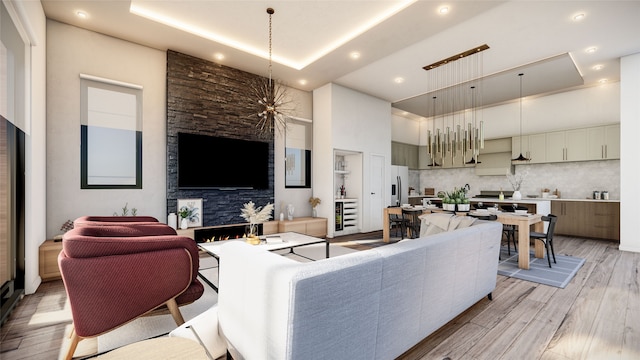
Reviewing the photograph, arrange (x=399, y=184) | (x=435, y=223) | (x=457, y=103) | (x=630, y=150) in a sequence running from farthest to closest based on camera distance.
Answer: (x=399, y=184), (x=457, y=103), (x=630, y=150), (x=435, y=223)

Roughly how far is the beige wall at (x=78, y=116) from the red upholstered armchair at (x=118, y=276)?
7.84 ft

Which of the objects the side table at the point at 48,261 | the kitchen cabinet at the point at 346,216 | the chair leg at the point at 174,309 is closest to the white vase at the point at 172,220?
the side table at the point at 48,261

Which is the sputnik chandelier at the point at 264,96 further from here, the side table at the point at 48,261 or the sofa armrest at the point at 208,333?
the sofa armrest at the point at 208,333

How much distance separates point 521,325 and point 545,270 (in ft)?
6.13

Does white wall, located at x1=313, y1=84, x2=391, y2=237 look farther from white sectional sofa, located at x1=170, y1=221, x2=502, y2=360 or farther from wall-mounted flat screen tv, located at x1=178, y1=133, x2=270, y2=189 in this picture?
white sectional sofa, located at x1=170, y1=221, x2=502, y2=360

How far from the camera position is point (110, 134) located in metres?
3.92

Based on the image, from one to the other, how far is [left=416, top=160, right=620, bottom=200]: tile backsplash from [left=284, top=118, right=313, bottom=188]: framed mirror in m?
4.84

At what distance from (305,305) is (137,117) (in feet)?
14.3

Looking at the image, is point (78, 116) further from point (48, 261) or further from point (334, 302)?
point (334, 302)

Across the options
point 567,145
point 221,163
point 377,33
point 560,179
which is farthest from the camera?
point 560,179

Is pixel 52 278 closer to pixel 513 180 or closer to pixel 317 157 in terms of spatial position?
pixel 317 157

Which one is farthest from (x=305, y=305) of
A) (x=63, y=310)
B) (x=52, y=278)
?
(x=52, y=278)

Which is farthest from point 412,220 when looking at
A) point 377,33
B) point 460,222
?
point 377,33

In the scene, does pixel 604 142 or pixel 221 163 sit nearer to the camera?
pixel 221 163
